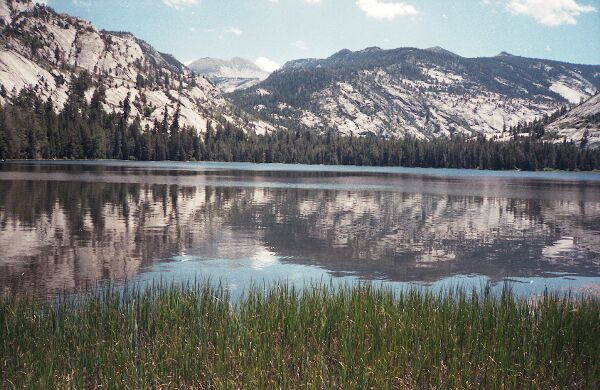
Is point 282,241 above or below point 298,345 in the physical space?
below

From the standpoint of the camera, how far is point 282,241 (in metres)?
38.4

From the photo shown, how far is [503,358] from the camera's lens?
12758mm

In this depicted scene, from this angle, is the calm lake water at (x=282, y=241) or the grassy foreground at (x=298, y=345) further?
the calm lake water at (x=282, y=241)

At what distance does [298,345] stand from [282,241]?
25.2m

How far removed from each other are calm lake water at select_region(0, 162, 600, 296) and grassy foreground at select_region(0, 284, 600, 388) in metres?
7.37

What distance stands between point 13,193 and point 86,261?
4057 centimetres

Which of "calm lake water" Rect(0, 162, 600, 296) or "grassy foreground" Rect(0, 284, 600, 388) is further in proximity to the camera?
"calm lake water" Rect(0, 162, 600, 296)

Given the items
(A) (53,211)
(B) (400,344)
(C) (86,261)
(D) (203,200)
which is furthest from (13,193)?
(B) (400,344)

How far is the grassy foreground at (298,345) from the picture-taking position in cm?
1172

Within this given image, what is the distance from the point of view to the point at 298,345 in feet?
43.6

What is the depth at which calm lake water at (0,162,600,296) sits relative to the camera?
26.6 meters

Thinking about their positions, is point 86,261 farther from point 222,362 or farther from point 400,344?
point 400,344

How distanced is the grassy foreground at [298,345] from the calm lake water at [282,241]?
24.2 feet

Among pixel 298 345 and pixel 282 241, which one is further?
pixel 282 241
